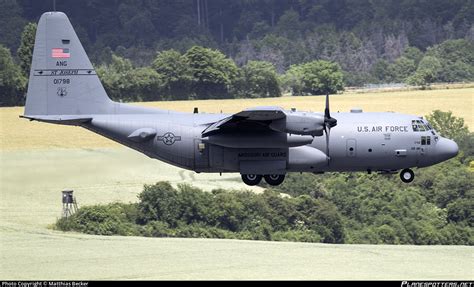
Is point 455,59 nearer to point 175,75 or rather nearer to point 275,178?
point 175,75

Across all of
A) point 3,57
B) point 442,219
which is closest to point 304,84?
point 3,57

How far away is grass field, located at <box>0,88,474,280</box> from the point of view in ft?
193

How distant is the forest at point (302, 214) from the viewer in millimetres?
76750

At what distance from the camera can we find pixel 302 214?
263 feet

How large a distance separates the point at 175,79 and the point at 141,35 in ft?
202

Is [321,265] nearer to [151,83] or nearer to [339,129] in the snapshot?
[339,129]

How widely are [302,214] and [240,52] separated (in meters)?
103

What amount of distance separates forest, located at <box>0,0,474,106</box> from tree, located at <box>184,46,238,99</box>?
0.36ft

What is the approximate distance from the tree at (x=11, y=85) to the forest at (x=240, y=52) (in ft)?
0.33

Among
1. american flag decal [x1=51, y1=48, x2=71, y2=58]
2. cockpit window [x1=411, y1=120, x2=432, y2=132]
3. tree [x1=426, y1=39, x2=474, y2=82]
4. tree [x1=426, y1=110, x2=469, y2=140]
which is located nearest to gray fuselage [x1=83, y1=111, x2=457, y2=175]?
cockpit window [x1=411, y1=120, x2=432, y2=132]

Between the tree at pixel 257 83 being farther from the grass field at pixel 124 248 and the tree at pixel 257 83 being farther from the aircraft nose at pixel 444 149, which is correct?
the aircraft nose at pixel 444 149

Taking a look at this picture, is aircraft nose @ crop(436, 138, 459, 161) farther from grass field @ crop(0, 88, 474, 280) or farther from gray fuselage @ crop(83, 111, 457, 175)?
grass field @ crop(0, 88, 474, 280)

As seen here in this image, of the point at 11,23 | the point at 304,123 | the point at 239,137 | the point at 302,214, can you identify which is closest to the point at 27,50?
the point at 11,23

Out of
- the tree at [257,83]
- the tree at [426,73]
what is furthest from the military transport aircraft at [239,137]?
the tree at [426,73]
